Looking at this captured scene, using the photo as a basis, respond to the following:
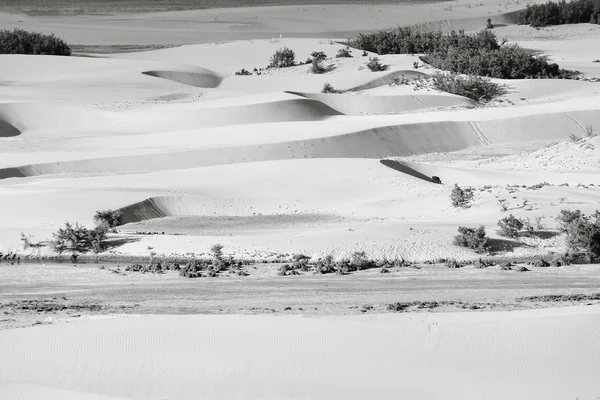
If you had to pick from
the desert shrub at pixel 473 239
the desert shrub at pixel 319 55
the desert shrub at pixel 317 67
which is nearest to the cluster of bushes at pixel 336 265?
the desert shrub at pixel 473 239

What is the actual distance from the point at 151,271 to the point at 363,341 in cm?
524

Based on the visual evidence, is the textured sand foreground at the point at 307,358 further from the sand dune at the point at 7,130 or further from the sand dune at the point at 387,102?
the sand dune at the point at 387,102

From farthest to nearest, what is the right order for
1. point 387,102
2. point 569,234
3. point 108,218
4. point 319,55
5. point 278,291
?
point 319,55 < point 387,102 < point 108,218 < point 569,234 < point 278,291

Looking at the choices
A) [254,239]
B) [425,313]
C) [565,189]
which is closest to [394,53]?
[565,189]

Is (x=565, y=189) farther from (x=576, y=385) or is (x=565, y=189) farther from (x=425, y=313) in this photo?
(x=576, y=385)

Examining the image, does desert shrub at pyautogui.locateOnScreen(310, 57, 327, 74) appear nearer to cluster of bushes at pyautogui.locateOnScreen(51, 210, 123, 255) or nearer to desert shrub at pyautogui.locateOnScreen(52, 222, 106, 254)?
cluster of bushes at pyautogui.locateOnScreen(51, 210, 123, 255)

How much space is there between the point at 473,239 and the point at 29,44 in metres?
29.9

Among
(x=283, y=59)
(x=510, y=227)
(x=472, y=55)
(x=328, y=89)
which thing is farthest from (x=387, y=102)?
(x=510, y=227)

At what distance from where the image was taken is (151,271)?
1430cm

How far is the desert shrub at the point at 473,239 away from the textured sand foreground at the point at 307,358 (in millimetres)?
4293

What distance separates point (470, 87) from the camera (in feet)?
105

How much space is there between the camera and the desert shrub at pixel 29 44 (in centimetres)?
4022

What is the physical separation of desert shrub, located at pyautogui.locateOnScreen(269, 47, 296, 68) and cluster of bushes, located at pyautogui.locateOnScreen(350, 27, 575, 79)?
3.76 m

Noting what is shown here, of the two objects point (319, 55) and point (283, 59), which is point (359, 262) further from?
point (283, 59)
